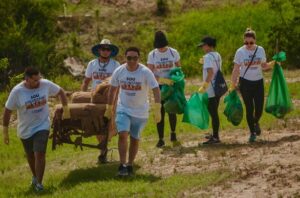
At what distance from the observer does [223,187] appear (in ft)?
29.3

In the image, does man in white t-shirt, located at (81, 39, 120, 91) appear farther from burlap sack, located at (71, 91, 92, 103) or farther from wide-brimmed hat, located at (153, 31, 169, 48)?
wide-brimmed hat, located at (153, 31, 169, 48)

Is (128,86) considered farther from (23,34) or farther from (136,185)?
(23,34)

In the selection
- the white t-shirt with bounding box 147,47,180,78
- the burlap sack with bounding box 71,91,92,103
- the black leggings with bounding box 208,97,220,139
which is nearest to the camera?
the burlap sack with bounding box 71,91,92,103

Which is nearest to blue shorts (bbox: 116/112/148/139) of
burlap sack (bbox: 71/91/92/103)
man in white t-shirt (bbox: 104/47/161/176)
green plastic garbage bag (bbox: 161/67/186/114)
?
man in white t-shirt (bbox: 104/47/161/176)

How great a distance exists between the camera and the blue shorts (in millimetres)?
10180

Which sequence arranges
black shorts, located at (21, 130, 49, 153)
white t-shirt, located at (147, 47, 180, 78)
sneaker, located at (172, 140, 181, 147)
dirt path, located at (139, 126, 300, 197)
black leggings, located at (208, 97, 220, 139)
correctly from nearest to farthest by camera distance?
1. dirt path, located at (139, 126, 300, 197)
2. black shorts, located at (21, 130, 49, 153)
3. black leggings, located at (208, 97, 220, 139)
4. white t-shirt, located at (147, 47, 180, 78)
5. sneaker, located at (172, 140, 181, 147)

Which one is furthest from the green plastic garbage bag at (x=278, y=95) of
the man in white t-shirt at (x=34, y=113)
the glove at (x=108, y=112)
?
the man in white t-shirt at (x=34, y=113)

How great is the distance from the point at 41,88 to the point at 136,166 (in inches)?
76.8

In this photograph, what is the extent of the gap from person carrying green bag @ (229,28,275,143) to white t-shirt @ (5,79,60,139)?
333cm

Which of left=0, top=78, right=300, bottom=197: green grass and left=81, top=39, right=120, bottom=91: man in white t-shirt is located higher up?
left=81, top=39, right=120, bottom=91: man in white t-shirt

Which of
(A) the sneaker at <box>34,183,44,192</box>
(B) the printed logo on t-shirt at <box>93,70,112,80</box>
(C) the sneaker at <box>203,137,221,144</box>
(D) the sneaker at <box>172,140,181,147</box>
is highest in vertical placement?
(B) the printed logo on t-shirt at <box>93,70,112,80</box>

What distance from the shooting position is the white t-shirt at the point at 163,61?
40.3 ft

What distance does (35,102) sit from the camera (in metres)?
10.2

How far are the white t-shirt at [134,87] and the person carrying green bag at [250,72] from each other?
86.0 inches
